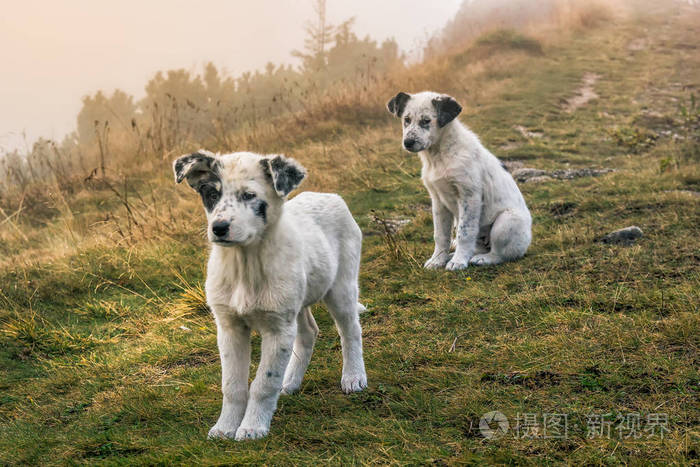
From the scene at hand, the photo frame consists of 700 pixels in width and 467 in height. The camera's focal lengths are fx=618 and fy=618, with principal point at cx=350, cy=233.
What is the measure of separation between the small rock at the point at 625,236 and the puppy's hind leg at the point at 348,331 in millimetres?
3996

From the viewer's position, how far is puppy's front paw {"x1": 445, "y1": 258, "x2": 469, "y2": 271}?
6.93m

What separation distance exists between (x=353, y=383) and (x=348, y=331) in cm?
35

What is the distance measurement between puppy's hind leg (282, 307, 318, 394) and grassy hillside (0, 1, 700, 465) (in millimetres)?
115

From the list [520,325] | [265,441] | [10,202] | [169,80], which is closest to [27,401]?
[265,441]

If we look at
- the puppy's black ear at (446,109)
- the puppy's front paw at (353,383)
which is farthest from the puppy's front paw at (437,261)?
the puppy's front paw at (353,383)

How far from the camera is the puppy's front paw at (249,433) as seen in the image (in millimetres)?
3467

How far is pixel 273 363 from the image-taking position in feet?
11.5

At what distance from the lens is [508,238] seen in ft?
22.7

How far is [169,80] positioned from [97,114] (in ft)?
12.2

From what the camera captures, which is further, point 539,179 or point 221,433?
point 539,179

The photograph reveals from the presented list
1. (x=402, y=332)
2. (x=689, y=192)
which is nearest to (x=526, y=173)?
(x=689, y=192)

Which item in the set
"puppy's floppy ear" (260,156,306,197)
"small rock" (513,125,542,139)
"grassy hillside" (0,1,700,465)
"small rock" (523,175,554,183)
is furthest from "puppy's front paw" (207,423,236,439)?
"small rock" (513,125,542,139)

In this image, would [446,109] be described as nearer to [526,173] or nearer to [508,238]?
[508,238]

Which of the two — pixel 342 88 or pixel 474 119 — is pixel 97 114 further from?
pixel 474 119
